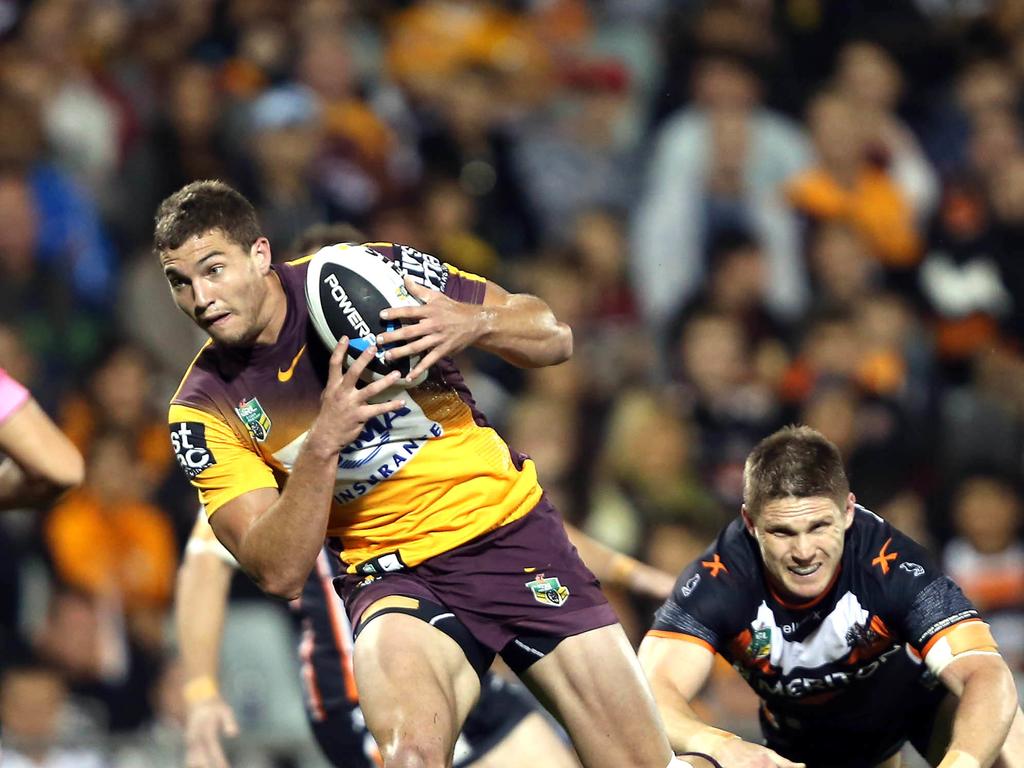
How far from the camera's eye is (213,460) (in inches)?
182

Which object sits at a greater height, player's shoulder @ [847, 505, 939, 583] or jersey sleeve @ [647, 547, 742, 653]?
player's shoulder @ [847, 505, 939, 583]

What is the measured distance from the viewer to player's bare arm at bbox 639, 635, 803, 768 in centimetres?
477

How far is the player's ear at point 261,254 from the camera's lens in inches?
182

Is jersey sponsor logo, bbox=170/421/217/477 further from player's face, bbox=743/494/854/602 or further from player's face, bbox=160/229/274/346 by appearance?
player's face, bbox=743/494/854/602

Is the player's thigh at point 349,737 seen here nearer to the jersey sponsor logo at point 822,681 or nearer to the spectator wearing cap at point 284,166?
the jersey sponsor logo at point 822,681

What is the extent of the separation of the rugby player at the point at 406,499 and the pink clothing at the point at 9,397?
612 millimetres

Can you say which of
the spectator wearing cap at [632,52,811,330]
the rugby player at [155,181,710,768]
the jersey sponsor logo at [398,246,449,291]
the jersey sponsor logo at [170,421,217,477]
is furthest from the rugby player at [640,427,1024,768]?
the spectator wearing cap at [632,52,811,330]

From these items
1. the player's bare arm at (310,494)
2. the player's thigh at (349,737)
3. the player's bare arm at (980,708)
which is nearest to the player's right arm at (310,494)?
the player's bare arm at (310,494)

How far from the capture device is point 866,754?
18.7 feet

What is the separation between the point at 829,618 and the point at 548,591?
36.8 inches

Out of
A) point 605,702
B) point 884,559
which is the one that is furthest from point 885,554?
point 605,702

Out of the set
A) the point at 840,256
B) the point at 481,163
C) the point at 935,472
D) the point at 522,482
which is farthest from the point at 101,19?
the point at 522,482

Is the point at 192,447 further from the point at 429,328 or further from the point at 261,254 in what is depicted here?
the point at 429,328

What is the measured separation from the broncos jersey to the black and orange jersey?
728mm
